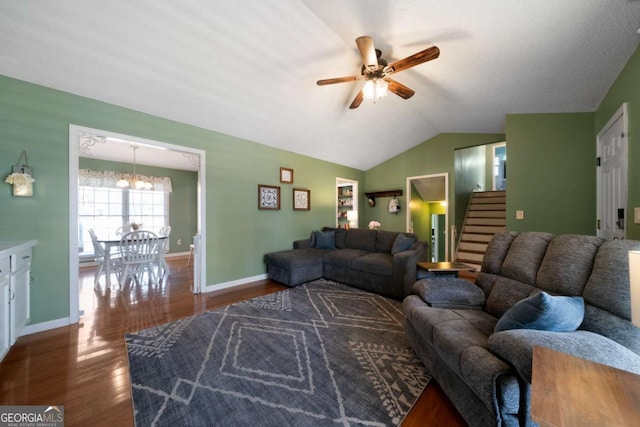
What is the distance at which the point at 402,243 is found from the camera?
3848mm

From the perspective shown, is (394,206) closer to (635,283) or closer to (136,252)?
(635,283)

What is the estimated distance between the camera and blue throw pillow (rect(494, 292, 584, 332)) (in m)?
1.17

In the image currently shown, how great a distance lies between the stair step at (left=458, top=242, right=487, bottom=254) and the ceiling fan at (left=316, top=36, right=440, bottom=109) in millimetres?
3846

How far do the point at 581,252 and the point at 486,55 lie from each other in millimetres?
1985

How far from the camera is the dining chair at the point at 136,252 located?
3.69 m

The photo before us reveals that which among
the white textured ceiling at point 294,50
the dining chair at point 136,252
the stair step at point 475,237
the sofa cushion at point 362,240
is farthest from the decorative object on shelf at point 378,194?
the dining chair at point 136,252

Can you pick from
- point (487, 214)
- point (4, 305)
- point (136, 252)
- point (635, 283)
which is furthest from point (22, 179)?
point (487, 214)

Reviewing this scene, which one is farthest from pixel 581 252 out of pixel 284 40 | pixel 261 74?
pixel 261 74

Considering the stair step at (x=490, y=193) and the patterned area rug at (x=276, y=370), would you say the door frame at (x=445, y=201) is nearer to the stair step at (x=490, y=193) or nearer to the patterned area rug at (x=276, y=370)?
the stair step at (x=490, y=193)

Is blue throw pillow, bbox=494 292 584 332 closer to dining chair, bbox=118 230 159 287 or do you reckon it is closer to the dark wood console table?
the dark wood console table

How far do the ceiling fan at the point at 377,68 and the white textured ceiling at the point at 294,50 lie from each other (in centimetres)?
30

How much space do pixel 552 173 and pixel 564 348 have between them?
3127 mm

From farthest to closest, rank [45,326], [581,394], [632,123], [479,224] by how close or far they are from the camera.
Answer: [479,224]
[45,326]
[632,123]
[581,394]

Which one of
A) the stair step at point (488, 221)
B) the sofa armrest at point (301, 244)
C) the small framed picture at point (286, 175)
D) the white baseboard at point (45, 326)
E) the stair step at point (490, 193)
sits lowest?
the white baseboard at point (45, 326)
